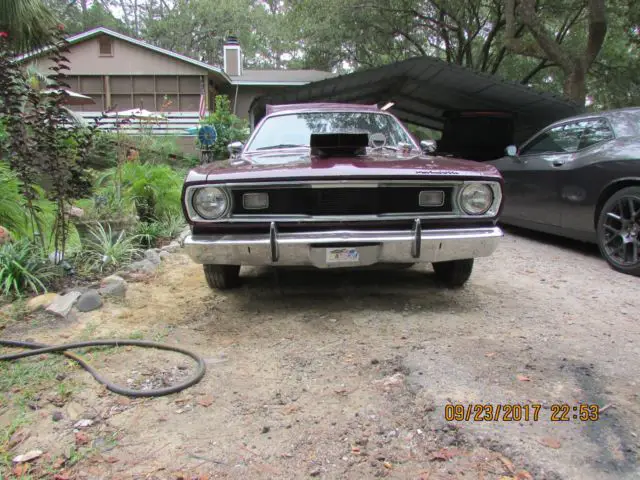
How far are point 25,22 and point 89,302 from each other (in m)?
7.46

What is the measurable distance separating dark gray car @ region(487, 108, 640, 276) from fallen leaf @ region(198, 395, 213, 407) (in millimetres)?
3997

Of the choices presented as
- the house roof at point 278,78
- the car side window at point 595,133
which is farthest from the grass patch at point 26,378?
the house roof at point 278,78

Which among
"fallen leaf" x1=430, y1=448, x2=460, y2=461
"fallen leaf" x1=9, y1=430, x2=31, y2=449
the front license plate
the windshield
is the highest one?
the windshield

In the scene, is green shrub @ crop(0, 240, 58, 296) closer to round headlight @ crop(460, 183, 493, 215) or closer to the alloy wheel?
round headlight @ crop(460, 183, 493, 215)

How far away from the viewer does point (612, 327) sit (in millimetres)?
3197

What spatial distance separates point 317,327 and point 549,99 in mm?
7873

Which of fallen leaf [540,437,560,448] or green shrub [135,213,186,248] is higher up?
green shrub [135,213,186,248]

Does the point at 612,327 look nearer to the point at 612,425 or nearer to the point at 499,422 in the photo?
the point at 612,425

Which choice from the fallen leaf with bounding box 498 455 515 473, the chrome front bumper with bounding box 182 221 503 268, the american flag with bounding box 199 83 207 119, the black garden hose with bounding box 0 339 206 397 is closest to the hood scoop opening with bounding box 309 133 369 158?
the chrome front bumper with bounding box 182 221 503 268

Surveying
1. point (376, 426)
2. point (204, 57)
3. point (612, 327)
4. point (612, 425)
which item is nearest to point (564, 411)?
point (612, 425)

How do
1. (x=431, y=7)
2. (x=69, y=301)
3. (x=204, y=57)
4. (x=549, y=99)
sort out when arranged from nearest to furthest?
(x=69, y=301), (x=549, y=99), (x=431, y=7), (x=204, y=57)

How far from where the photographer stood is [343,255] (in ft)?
10.1

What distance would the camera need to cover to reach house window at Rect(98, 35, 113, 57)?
16.7 metres

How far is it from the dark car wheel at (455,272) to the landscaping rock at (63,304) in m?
2.88
